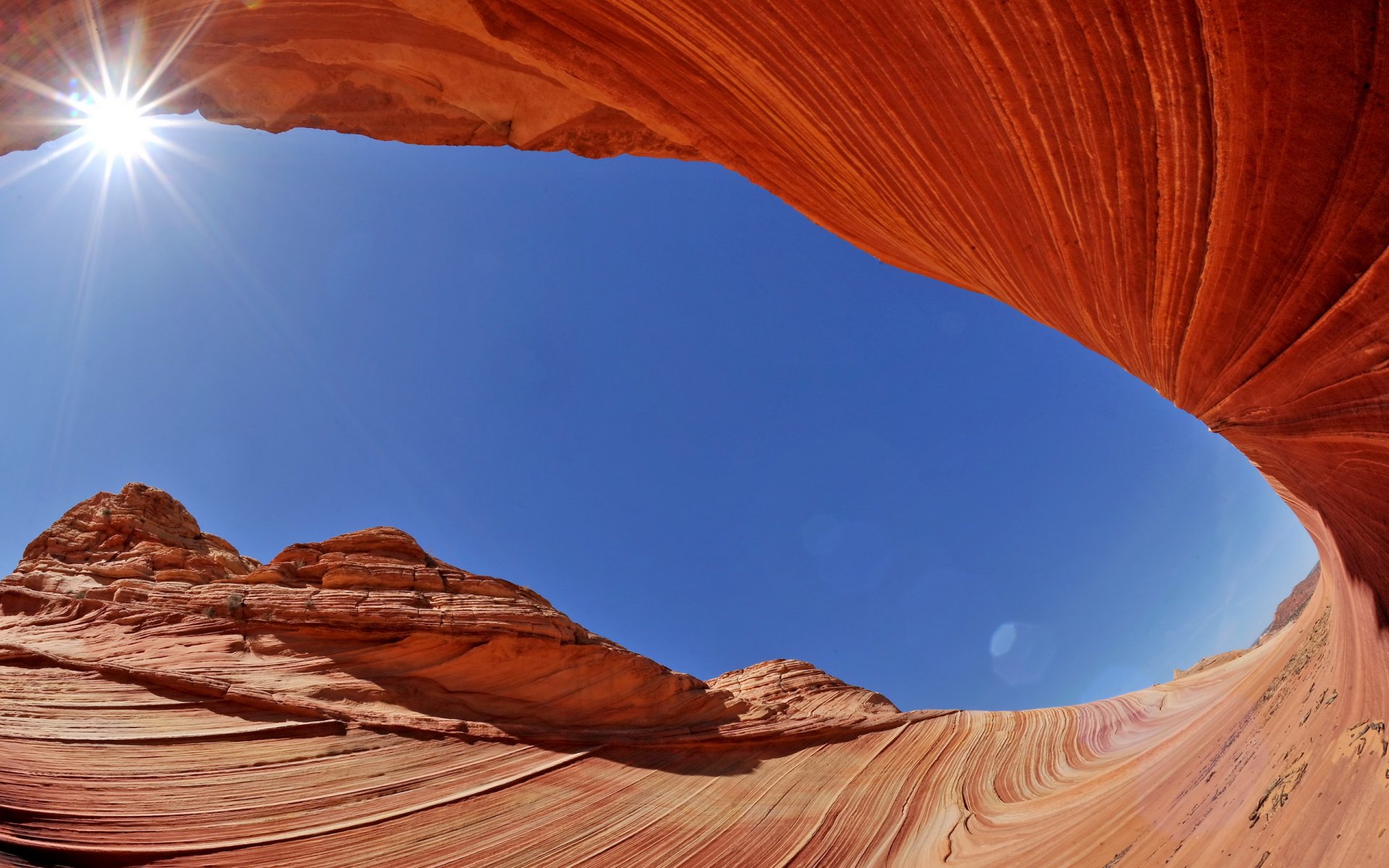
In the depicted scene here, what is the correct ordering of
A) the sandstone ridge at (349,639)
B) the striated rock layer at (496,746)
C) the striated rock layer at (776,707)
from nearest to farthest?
the striated rock layer at (776,707)
the striated rock layer at (496,746)
the sandstone ridge at (349,639)

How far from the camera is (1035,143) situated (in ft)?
13.8

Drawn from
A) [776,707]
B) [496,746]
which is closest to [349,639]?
[496,746]

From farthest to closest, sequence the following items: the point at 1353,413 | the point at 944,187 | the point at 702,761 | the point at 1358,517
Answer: the point at 702,761, the point at 944,187, the point at 1358,517, the point at 1353,413

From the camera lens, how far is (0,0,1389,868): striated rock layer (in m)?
3.16

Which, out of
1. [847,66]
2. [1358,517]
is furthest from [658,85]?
[1358,517]

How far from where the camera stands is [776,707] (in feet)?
44.1

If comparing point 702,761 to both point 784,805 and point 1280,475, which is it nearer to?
point 784,805

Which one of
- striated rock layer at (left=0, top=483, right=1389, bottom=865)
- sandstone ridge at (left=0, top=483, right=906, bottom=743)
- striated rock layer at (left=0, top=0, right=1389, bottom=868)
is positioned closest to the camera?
striated rock layer at (left=0, top=0, right=1389, bottom=868)

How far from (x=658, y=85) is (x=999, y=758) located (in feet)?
43.4

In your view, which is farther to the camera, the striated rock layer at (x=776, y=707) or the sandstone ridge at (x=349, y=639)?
the sandstone ridge at (x=349, y=639)

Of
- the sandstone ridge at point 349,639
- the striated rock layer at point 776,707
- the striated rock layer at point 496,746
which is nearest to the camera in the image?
the striated rock layer at point 776,707

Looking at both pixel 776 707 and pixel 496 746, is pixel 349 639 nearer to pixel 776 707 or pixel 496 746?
pixel 496 746

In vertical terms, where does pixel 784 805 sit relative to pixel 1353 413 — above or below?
below

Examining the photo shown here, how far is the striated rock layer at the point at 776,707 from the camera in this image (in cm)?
316
